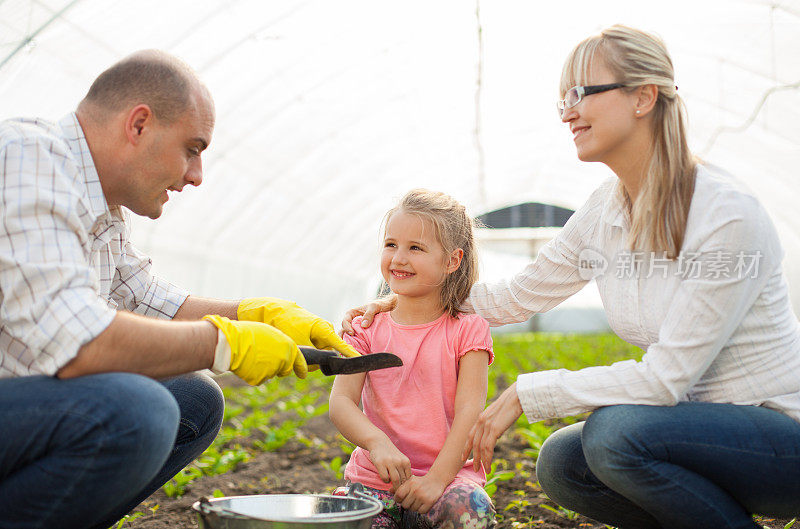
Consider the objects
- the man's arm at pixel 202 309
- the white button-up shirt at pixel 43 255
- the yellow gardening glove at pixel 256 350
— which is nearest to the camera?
the white button-up shirt at pixel 43 255

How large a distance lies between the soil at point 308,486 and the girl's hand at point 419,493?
2.55 feet

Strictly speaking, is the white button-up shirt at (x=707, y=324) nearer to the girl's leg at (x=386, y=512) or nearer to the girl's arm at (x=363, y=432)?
the girl's arm at (x=363, y=432)

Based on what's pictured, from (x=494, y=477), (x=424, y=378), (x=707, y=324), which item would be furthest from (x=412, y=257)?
(x=494, y=477)

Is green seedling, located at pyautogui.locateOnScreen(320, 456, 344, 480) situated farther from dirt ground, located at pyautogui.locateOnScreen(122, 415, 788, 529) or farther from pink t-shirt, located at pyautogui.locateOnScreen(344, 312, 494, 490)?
pink t-shirt, located at pyautogui.locateOnScreen(344, 312, 494, 490)

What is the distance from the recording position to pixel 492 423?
2.03 m

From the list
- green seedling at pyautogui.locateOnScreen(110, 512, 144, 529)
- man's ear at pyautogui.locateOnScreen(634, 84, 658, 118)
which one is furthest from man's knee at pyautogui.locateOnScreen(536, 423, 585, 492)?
green seedling at pyautogui.locateOnScreen(110, 512, 144, 529)

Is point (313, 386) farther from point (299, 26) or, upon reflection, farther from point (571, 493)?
point (571, 493)

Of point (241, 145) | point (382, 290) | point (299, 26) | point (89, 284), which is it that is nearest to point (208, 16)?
point (299, 26)

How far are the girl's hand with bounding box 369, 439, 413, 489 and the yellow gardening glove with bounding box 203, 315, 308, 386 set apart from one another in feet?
1.27

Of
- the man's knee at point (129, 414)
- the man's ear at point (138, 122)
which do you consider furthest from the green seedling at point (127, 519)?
the man's ear at point (138, 122)

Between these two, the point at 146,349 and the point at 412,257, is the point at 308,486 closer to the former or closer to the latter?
the point at 412,257

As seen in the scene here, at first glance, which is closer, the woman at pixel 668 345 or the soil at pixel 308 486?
the woman at pixel 668 345

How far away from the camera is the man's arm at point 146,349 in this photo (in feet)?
5.59

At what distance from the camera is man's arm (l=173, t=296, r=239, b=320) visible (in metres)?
2.51
